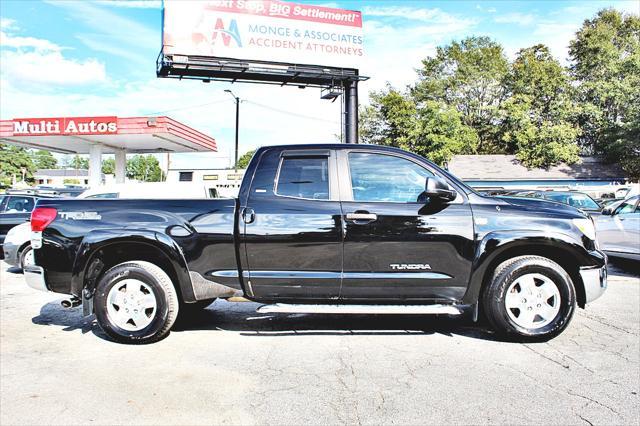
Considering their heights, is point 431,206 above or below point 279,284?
above

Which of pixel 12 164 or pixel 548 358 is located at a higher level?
pixel 12 164

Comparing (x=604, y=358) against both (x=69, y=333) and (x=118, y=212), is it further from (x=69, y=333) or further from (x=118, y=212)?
(x=69, y=333)

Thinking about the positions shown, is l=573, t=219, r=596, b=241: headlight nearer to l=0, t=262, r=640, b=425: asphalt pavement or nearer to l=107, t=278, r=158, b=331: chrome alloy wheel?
l=0, t=262, r=640, b=425: asphalt pavement

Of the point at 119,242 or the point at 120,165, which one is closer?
the point at 119,242

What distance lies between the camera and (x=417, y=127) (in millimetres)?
38844

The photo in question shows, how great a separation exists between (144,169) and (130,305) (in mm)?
134510

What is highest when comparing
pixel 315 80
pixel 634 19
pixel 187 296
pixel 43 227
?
pixel 634 19

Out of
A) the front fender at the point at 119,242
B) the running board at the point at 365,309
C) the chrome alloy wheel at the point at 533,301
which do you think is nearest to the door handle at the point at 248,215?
the front fender at the point at 119,242

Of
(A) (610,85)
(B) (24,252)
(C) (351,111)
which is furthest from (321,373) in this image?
(A) (610,85)

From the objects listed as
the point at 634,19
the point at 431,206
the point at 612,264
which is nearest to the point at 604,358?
the point at 431,206

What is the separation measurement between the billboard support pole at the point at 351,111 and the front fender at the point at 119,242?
1669cm

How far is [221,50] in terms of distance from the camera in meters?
20.8

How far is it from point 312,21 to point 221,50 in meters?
4.60

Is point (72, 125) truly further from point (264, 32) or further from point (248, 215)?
point (248, 215)
